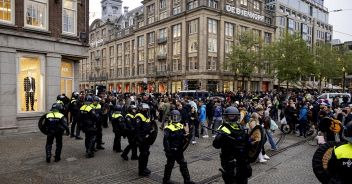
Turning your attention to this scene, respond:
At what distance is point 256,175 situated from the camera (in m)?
7.96

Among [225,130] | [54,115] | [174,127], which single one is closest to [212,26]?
[54,115]

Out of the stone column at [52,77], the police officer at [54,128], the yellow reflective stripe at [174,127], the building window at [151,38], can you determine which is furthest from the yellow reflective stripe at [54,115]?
the building window at [151,38]

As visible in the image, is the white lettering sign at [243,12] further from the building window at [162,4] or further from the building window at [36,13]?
the building window at [36,13]

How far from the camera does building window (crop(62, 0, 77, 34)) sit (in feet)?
56.3

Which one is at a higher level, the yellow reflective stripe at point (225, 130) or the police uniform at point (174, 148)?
the yellow reflective stripe at point (225, 130)

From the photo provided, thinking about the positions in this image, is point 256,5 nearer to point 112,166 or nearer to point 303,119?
point 303,119

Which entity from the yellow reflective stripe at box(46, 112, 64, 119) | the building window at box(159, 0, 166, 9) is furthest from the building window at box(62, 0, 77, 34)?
the building window at box(159, 0, 166, 9)

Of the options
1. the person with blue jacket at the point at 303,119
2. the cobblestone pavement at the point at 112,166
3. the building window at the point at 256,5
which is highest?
the building window at the point at 256,5

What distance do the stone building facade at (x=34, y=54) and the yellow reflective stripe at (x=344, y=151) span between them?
47.2ft

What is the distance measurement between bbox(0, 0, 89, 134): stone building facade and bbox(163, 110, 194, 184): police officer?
1060 cm

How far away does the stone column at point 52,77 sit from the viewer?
1596 centimetres

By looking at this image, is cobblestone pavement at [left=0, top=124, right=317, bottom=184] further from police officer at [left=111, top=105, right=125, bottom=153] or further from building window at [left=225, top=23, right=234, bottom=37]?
building window at [left=225, top=23, right=234, bottom=37]

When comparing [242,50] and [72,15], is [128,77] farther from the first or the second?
[72,15]

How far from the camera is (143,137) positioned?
25.3ft
